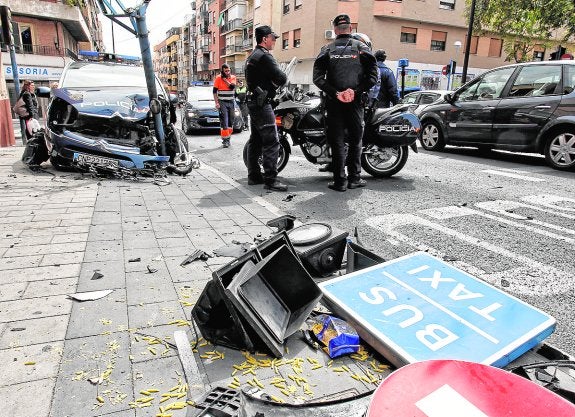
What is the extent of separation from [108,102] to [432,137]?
7558mm

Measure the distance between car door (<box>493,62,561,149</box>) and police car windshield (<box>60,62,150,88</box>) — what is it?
718 cm

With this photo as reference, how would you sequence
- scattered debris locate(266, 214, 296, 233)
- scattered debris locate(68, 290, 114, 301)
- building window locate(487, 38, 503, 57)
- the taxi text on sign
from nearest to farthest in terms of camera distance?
the taxi text on sign → scattered debris locate(68, 290, 114, 301) → scattered debris locate(266, 214, 296, 233) → building window locate(487, 38, 503, 57)

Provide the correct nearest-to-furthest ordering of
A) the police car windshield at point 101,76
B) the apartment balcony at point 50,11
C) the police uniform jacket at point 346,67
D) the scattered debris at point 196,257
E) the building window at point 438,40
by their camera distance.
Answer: the scattered debris at point 196,257 → the police uniform jacket at point 346,67 → the police car windshield at point 101,76 → the apartment balcony at point 50,11 → the building window at point 438,40

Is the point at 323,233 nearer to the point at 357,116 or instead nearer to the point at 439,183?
the point at 357,116

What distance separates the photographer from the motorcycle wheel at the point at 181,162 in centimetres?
733

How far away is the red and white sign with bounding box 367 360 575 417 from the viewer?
3.99 ft

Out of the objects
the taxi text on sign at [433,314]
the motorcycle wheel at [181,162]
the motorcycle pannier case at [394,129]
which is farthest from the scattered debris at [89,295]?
the motorcycle pannier case at [394,129]

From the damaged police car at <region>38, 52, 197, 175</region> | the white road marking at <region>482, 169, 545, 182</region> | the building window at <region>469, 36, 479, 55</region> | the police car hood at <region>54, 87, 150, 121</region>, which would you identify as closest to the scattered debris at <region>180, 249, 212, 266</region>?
the damaged police car at <region>38, 52, 197, 175</region>

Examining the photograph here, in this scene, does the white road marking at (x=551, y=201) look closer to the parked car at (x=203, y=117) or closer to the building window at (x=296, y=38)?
the parked car at (x=203, y=117)

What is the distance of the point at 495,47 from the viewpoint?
129 ft

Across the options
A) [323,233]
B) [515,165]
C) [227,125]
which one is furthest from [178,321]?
[227,125]

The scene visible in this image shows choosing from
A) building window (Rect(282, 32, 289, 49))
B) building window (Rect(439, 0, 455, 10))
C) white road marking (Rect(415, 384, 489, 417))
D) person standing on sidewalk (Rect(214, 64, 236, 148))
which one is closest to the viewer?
white road marking (Rect(415, 384, 489, 417))

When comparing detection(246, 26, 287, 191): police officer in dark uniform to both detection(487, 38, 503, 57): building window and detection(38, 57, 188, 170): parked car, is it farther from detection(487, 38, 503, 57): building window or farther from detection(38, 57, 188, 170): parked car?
detection(487, 38, 503, 57): building window

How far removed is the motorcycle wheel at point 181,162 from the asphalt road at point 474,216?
2.35 feet
